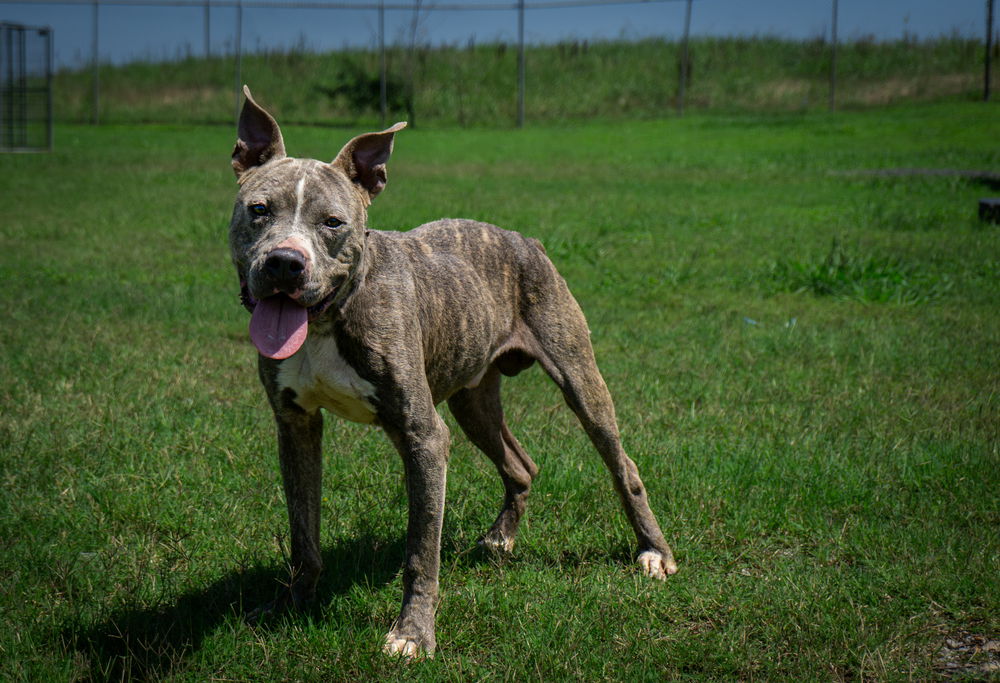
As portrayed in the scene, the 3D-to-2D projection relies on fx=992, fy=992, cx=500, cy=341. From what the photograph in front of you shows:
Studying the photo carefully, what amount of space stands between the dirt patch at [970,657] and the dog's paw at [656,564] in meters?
1.06

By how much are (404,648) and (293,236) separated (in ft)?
4.70

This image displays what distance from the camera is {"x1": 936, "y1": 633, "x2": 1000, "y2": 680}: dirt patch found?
325 cm

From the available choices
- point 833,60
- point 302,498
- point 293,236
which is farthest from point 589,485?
point 833,60

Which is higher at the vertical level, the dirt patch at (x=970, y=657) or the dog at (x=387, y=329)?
the dog at (x=387, y=329)

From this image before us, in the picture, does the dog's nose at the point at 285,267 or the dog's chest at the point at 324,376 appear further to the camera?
the dog's chest at the point at 324,376

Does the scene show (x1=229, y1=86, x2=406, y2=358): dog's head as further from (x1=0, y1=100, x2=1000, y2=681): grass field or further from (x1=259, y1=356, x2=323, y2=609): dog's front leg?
(x1=0, y1=100, x2=1000, y2=681): grass field

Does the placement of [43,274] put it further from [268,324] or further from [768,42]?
[768,42]

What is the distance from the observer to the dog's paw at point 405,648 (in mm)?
3336

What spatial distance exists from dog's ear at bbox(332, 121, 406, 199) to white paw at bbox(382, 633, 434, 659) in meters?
1.59

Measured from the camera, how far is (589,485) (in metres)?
4.76

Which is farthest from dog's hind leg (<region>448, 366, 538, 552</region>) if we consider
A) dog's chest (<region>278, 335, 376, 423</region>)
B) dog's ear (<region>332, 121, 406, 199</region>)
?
dog's ear (<region>332, 121, 406, 199</region>)

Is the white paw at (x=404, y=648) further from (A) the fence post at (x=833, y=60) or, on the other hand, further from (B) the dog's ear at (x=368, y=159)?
(A) the fence post at (x=833, y=60)

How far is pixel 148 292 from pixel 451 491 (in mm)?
5008

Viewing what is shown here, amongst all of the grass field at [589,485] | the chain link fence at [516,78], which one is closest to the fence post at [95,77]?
the chain link fence at [516,78]
